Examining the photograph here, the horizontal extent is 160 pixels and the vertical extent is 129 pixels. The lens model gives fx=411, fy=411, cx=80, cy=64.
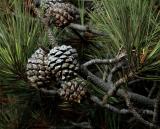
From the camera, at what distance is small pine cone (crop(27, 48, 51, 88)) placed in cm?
83

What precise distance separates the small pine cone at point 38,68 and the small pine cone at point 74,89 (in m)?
0.04

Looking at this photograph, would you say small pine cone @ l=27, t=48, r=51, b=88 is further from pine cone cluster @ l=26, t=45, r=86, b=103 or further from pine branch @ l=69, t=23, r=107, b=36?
pine branch @ l=69, t=23, r=107, b=36

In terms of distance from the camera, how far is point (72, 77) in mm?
830

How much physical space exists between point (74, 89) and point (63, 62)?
2.4 inches

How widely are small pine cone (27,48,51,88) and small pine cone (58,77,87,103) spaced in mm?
41

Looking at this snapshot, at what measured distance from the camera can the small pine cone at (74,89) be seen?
835 millimetres

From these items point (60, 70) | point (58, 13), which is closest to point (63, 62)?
point (60, 70)

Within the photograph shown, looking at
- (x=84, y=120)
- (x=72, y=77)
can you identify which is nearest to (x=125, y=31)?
(x=72, y=77)

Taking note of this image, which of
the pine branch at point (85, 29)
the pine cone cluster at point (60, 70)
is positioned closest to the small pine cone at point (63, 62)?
the pine cone cluster at point (60, 70)

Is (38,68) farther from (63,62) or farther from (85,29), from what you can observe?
(85,29)

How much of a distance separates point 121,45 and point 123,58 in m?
0.03

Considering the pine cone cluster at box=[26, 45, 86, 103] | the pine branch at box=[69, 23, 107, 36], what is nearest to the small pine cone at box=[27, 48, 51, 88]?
the pine cone cluster at box=[26, 45, 86, 103]

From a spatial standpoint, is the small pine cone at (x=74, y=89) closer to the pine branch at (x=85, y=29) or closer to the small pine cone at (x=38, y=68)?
the small pine cone at (x=38, y=68)

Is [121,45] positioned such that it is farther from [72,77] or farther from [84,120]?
[84,120]
